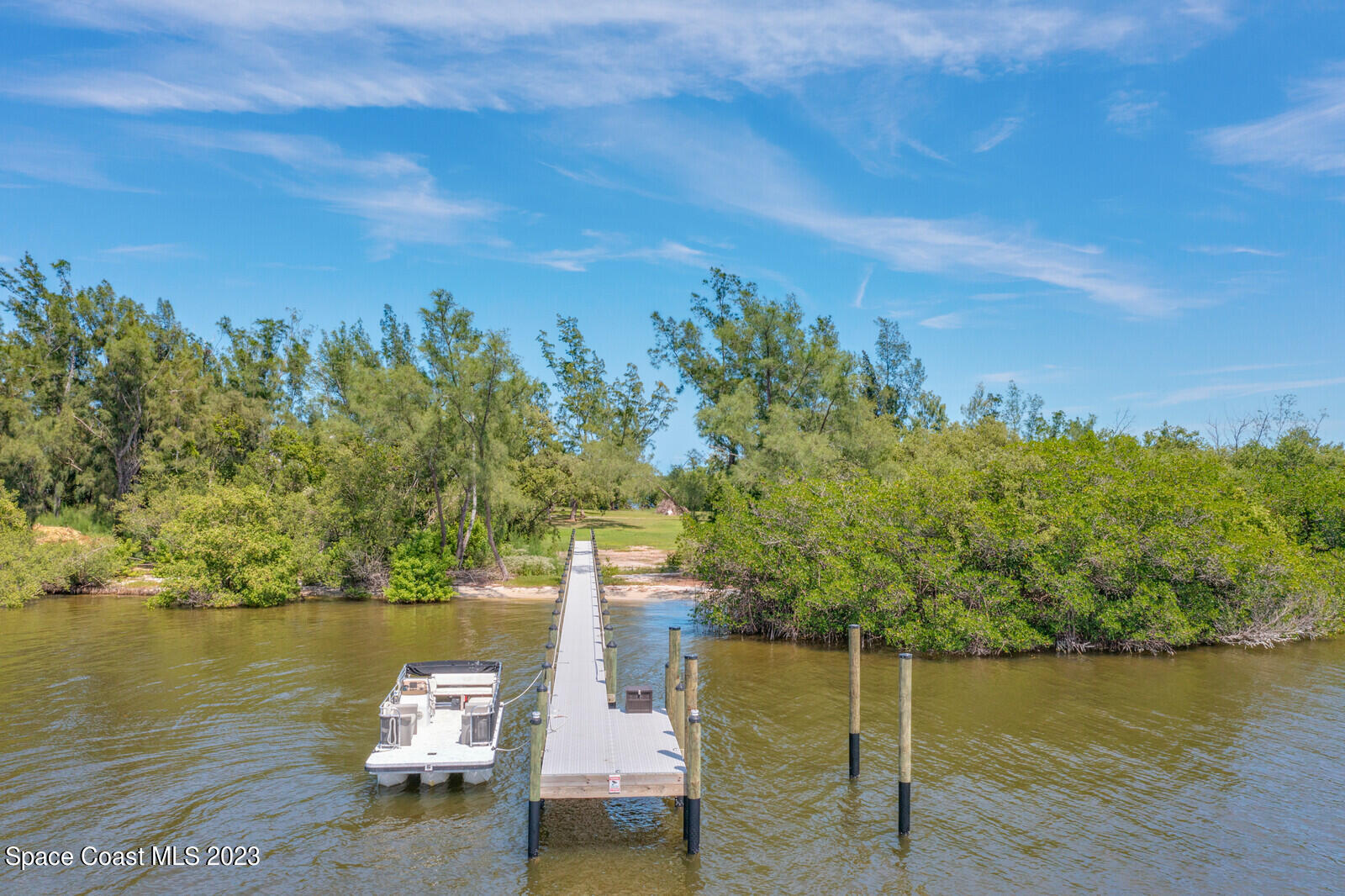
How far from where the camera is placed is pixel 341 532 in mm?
38312

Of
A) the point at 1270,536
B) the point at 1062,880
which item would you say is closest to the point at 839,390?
the point at 1270,536

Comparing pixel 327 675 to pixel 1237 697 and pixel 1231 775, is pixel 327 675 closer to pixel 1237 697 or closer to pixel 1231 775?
pixel 1231 775

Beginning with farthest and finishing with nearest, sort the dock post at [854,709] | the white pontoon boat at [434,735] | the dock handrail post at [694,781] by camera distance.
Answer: the dock post at [854,709]
the white pontoon boat at [434,735]
the dock handrail post at [694,781]

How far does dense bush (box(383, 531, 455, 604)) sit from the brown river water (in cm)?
1169

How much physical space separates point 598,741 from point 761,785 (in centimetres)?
349

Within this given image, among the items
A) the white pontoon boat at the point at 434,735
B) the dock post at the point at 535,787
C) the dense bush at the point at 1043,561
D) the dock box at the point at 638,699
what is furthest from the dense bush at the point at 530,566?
the dock post at the point at 535,787

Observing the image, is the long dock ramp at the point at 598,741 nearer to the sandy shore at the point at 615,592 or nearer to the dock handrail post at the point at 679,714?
the dock handrail post at the point at 679,714

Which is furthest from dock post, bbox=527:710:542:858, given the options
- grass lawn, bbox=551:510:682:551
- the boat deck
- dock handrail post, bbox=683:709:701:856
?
grass lawn, bbox=551:510:682:551

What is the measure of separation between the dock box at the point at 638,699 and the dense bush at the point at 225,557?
2530 cm

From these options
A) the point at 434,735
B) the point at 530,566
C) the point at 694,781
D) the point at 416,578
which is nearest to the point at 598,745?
the point at 694,781

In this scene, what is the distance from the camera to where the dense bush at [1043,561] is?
2298 centimetres

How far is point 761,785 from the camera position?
47.0 feet

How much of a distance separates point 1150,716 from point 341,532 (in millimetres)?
33868

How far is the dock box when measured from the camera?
14.1 metres
